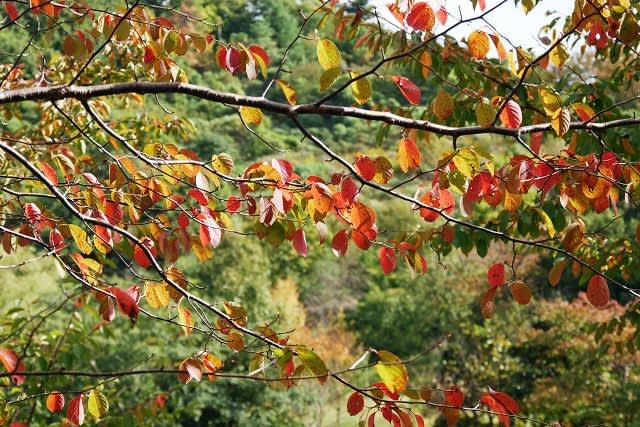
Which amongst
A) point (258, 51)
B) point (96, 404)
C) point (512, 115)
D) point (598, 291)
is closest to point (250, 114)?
point (258, 51)

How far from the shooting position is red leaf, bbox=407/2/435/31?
144 cm

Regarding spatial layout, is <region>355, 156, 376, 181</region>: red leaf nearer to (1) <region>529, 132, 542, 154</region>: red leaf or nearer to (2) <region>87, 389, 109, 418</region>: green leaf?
(1) <region>529, 132, 542, 154</region>: red leaf

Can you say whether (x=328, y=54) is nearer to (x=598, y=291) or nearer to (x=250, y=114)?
(x=250, y=114)

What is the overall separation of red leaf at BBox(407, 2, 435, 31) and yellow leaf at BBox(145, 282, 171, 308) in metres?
0.67

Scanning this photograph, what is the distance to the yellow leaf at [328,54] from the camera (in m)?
1.36

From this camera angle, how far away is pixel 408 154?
1.46 metres

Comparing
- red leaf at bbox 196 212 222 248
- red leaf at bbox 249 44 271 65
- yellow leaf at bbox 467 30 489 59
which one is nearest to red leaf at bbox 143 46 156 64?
red leaf at bbox 249 44 271 65

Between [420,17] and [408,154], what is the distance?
25 centimetres

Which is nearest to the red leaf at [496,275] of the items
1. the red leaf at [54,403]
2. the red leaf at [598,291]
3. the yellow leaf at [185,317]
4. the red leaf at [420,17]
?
the red leaf at [598,291]

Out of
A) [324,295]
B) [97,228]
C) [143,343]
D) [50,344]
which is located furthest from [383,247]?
[324,295]

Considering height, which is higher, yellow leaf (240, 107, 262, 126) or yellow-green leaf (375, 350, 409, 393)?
yellow leaf (240, 107, 262, 126)

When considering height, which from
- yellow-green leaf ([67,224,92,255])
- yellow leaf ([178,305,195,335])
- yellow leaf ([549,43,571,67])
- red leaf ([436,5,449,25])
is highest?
red leaf ([436,5,449,25])

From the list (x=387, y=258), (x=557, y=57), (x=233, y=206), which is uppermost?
(x=557, y=57)

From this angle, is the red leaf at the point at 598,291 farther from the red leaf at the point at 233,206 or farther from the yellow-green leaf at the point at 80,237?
the yellow-green leaf at the point at 80,237
